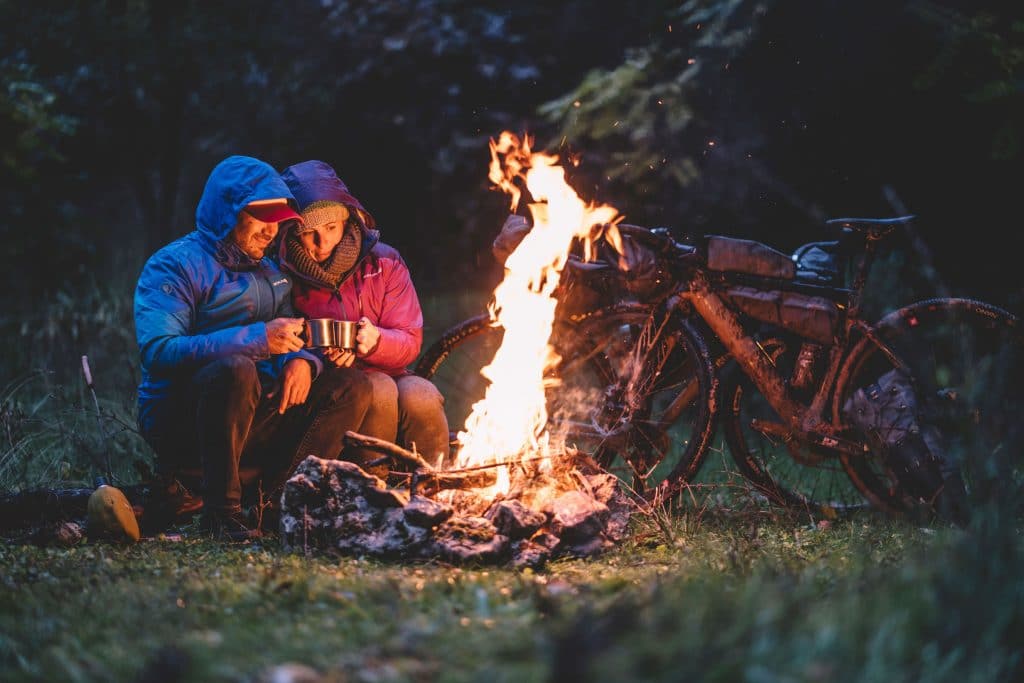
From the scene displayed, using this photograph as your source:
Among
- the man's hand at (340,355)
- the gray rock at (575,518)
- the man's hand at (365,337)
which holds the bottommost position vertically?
the gray rock at (575,518)

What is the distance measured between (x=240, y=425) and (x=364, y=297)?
938 millimetres

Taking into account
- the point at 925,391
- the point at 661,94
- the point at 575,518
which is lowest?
the point at 575,518

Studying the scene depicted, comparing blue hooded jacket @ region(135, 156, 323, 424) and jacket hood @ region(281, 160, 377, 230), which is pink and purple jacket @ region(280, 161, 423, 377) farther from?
blue hooded jacket @ region(135, 156, 323, 424)

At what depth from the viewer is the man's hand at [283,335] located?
4680 millimetres

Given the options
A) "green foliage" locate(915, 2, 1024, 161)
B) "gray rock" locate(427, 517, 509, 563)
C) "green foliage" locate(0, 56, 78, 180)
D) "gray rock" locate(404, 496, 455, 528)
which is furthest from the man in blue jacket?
"green foliage" locate(0, 56, 78, 180)

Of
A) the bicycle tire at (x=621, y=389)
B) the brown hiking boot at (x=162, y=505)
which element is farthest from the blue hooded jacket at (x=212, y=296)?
the bicycle tire at (x=621, y=389)

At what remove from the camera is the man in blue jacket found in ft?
15.3

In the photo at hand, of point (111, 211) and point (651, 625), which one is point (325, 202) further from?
point (111, 211)

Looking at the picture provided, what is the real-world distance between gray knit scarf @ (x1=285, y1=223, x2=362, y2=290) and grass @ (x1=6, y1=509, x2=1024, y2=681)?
1.39m

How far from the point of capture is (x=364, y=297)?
525cm

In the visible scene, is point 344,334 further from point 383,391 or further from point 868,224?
point 868,224

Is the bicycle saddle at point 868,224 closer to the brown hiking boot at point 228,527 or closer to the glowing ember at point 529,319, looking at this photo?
the glowing ember at point 529,319

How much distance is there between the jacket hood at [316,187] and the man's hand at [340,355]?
0.70 metres

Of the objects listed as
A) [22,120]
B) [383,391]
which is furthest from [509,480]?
[22,120]
